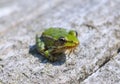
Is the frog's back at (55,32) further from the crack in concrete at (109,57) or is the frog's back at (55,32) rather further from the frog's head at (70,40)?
the crack in concrete at (109,57)

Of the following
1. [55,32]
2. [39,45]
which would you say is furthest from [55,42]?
[39,45]

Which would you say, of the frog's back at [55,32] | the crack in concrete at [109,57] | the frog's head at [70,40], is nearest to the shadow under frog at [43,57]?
the frog's head at [70,40]

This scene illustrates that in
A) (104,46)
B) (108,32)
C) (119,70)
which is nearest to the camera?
→ (119,70)

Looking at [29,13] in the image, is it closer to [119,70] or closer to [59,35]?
[59,35]

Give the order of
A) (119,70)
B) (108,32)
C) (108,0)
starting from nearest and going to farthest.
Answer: (119,70) → (108,32) → (108,0)

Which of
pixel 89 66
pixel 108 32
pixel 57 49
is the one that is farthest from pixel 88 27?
pixel 89 66

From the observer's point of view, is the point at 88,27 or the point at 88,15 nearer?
the point at 88,27
